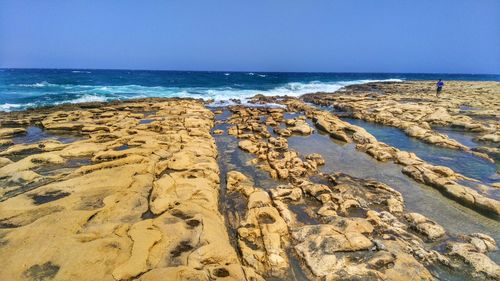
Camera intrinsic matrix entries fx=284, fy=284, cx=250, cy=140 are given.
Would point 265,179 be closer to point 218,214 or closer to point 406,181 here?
point 218,214

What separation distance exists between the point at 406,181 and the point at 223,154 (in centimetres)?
758

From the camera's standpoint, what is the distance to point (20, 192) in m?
8.32

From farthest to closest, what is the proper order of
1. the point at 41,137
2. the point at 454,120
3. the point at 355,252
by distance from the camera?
the point at 454,120 < the point at 41,137 < the point at 355,252

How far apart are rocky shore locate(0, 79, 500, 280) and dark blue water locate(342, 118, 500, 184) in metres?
0.92

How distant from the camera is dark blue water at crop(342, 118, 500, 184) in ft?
37.2

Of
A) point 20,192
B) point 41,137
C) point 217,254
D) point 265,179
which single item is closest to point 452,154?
point 265,179

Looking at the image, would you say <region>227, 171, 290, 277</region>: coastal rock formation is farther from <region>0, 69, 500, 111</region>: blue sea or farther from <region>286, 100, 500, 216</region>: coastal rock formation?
<region>0, 69, 500, 111</region>: blue sea

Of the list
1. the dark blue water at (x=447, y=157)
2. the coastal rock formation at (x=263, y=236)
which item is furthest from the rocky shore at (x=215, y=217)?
the dark blue water at (x=447, y=157)

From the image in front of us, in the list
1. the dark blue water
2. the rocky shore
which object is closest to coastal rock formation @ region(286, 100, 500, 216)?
the rocky shore

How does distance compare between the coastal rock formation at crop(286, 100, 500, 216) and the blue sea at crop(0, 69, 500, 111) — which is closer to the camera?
the coastal rock formation at crop(286, 100, 500, 216)

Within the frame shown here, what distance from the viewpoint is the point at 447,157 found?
523 inches

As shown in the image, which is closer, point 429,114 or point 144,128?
point 144,128

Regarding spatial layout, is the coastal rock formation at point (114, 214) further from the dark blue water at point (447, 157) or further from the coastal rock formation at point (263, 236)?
the dark blue water at point (447, 157)

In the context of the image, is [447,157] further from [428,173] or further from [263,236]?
[263,236]
